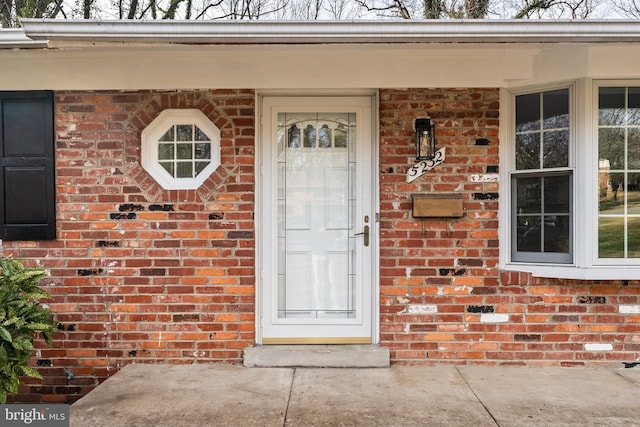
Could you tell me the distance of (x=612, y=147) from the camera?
331 cm

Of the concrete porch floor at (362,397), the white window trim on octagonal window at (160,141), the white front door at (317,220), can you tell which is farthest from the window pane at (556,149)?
the white window trim on octagonal window at (160,141)

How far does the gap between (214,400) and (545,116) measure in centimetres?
323

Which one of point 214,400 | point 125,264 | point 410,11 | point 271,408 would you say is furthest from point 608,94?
point 410,11

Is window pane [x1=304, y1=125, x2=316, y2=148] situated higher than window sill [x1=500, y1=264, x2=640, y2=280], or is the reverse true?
window pane [x1=304, y1=125, x2=316, y2=148]

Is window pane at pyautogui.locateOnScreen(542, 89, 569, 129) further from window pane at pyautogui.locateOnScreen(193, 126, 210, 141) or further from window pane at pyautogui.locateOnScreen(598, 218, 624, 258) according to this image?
window pane at pyautogui.locateOnScreen(193, 126, 210, 141)

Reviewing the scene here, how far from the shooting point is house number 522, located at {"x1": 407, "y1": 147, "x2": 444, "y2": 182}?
11.3 feet

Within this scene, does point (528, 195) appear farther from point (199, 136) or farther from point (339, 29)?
point (199, 136)

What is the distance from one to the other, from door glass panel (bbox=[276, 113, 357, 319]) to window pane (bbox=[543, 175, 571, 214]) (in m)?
1.52

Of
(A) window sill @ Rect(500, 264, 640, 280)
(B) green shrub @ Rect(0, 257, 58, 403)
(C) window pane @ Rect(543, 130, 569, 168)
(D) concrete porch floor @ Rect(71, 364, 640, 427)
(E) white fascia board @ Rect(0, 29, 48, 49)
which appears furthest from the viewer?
(C) window pane @ Rect(543, 130, 569, 168)

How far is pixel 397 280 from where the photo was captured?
346 cm

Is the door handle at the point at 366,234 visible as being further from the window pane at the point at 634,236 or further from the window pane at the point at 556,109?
the window pane at the point at 634,236

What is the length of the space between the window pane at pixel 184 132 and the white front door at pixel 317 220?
587 mm

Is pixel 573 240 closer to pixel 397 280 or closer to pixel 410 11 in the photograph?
pixel 397 280

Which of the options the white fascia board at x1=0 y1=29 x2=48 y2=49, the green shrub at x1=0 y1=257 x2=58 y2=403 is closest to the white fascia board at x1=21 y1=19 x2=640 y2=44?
the white fascia board at x1=0 y1=29 x2=48 y2=49
